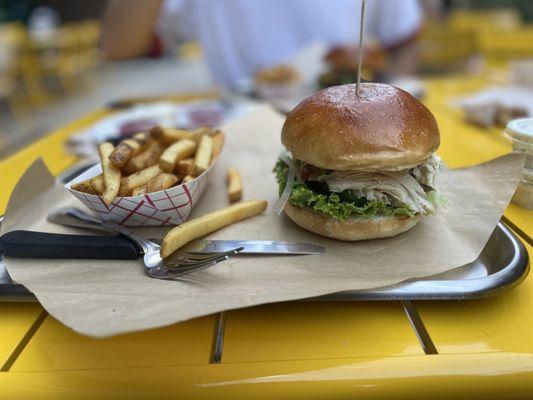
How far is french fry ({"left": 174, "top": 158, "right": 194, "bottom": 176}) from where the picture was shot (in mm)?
1500

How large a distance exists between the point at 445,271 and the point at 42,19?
46.4ft

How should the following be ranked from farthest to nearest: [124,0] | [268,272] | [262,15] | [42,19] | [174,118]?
[42,19]
[262,15]
[124,0]
[174,118]
[268,272]

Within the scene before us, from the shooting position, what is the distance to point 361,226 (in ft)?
4.30

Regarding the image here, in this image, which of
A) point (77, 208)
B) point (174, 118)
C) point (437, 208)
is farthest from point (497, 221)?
point (174, 118)

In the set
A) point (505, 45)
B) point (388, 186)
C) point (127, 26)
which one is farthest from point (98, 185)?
point (505, 45)

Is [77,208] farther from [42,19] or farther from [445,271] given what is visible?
[42,19]

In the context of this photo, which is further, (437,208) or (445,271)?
(437,208)

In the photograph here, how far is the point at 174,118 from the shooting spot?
109 inches

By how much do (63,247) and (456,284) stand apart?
105 cm

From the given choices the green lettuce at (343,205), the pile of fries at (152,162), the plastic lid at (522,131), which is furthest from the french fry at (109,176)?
the plastic lid at (522,131)

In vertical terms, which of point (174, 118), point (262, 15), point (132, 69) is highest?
point (262, 15)

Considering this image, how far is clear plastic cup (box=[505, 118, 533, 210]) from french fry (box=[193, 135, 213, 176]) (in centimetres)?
107

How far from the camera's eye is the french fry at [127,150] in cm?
139

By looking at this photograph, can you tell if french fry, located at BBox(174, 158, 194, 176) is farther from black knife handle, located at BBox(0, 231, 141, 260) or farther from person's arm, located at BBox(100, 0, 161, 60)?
person's arm, located at BBox(100, 0, 161, 60)
